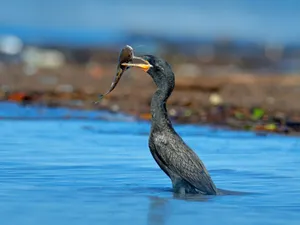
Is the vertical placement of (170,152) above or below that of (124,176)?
above

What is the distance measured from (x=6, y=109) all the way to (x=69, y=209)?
759cm

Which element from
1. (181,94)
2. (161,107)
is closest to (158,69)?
(161,107)

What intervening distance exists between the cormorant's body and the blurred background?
895 mm

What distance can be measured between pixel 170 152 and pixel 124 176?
3.33 feet

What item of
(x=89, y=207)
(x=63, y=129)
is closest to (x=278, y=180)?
(x=89, y=207)

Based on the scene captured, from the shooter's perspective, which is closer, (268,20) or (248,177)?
(248,177)

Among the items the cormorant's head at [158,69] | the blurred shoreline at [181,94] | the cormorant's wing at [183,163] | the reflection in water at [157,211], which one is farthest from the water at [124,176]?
the blurred shoreline at [181,94]

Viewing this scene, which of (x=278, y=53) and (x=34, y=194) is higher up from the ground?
(x=278, y=53)

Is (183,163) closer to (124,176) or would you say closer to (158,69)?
(158,69)

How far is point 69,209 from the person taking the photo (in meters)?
8.38

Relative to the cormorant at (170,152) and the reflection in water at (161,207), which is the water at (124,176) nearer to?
the reflection in water at (161,207)

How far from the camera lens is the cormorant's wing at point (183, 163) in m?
9.12

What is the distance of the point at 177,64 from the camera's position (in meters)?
27.4

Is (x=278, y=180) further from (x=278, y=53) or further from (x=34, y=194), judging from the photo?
(x=278, y=53)
